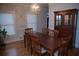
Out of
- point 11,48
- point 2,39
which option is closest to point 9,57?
point 11,48

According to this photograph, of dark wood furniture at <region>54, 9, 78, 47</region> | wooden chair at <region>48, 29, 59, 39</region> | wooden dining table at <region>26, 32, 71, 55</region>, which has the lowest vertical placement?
wooden dining table at <region>26, 32, 71, 55</region>

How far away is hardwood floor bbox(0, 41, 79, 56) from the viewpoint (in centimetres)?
173

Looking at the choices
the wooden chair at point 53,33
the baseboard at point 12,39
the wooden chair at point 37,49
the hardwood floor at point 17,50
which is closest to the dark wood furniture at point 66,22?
the wooden chair at point 53,33

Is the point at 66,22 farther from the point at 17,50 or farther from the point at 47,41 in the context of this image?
the point at 17,50

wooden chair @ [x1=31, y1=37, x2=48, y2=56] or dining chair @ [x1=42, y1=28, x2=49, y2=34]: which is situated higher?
dining chair @ [x1=42, y1=28, x2=49, y2=34]

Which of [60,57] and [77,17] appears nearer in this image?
[77,17]

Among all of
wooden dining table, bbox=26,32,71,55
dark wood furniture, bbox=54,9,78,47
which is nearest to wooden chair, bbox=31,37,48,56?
wooden dining table, bbox=26,32,71,55

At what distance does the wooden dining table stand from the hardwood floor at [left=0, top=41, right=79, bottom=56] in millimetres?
219

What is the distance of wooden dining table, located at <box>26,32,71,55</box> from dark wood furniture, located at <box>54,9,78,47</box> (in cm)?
12

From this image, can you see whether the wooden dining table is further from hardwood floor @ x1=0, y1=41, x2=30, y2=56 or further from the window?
the window

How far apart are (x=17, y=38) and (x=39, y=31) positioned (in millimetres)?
379

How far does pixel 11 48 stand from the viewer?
1.73m

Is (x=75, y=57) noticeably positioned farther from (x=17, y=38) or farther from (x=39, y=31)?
(x=17, y=38)

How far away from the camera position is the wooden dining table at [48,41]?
1.68m
